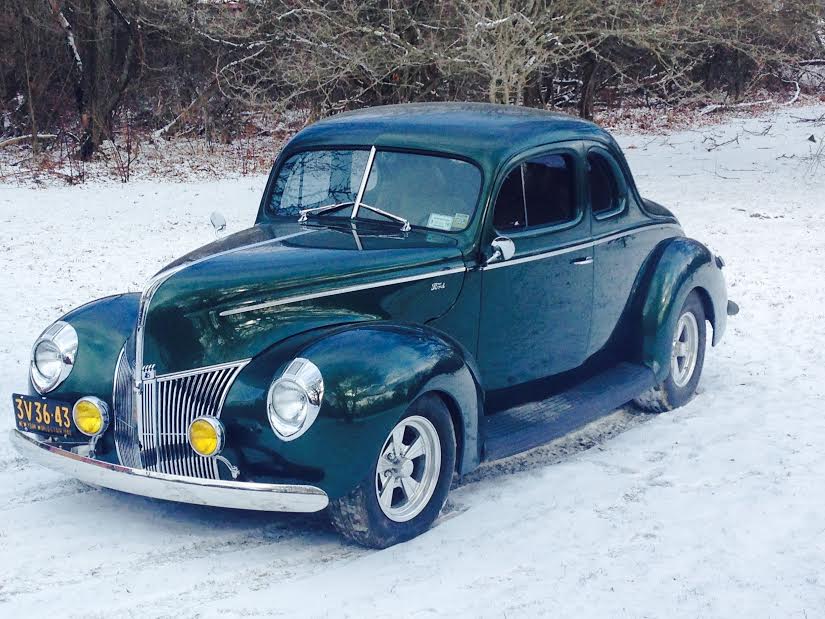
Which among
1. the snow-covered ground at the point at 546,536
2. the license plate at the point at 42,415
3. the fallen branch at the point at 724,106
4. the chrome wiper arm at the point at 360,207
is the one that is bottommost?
the snow-covered ground at the point at 546,536

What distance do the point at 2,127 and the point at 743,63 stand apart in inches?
725

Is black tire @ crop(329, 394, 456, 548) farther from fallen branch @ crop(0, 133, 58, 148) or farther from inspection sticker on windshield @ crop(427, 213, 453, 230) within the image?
fallen branch @ crop(0, 133, 58, 148)

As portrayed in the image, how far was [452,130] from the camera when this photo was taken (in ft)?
18.9

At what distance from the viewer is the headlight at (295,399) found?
14.4ft

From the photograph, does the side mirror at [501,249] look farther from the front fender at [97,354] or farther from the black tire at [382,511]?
the front fender at [97,354]

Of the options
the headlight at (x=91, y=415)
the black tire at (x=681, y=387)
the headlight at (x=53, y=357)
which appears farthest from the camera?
the black tire at (x=681, y=387)

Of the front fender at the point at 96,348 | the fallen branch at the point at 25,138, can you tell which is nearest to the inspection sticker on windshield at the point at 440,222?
the front fender at the point at 96,348

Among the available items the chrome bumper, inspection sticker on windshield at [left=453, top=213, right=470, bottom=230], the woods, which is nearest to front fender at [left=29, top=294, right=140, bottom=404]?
the chrome bumper

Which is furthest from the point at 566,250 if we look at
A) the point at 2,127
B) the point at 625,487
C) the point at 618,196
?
the point at 2,127

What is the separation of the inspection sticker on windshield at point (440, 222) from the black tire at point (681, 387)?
6.21 ft

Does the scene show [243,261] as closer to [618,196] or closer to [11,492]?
[11,492]

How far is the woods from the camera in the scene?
55.9ft

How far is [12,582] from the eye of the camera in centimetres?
431

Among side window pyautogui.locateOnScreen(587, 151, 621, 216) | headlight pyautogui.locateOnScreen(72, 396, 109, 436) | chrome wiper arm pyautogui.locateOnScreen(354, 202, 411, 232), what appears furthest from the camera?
side window pyautogui.locateOnScreen(587, 151, 621, 216)
